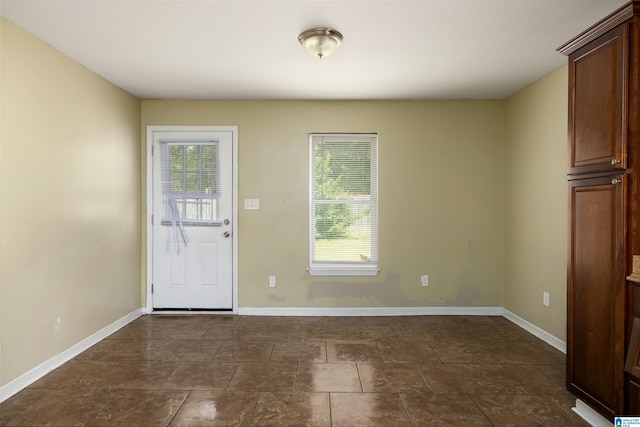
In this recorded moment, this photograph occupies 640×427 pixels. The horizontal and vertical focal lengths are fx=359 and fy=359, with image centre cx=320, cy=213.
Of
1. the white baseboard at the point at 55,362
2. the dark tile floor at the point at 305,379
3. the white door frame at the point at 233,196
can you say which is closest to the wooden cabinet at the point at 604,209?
the dark tile floor at the point at 305,379

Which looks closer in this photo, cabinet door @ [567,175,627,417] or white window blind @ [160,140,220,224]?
cabinet door @ [567,175,627,417]

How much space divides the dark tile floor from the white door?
60 cm

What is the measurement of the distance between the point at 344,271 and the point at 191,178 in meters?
2.03

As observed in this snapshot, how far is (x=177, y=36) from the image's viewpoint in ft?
8.29

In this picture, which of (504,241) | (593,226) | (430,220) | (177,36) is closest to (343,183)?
(430,220)

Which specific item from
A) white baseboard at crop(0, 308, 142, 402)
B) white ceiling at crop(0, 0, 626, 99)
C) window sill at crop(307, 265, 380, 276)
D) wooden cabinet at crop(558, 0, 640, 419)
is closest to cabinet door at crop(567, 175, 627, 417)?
wooden cabinet at crop(558, 0, 640, 419)

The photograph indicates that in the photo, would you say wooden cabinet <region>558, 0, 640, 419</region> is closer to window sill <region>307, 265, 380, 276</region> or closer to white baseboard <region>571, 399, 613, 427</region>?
white baseboard <region>571, 399, 613, 427</region>

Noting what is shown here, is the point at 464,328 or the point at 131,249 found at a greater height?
the point at 131,249

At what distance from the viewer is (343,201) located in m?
4.11

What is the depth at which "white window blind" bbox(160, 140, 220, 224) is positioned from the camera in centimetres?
406

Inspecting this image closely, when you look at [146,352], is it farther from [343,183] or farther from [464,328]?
[464,328]

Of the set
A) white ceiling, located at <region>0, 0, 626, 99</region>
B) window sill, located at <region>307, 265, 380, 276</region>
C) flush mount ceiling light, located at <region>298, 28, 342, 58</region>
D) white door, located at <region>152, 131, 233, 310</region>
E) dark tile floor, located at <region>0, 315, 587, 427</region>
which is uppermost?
white ceiling, located at <region>0, 0, 626, 99</region>

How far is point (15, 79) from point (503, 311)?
4.82 metres

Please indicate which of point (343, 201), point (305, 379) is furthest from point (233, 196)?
point (305, 379)
